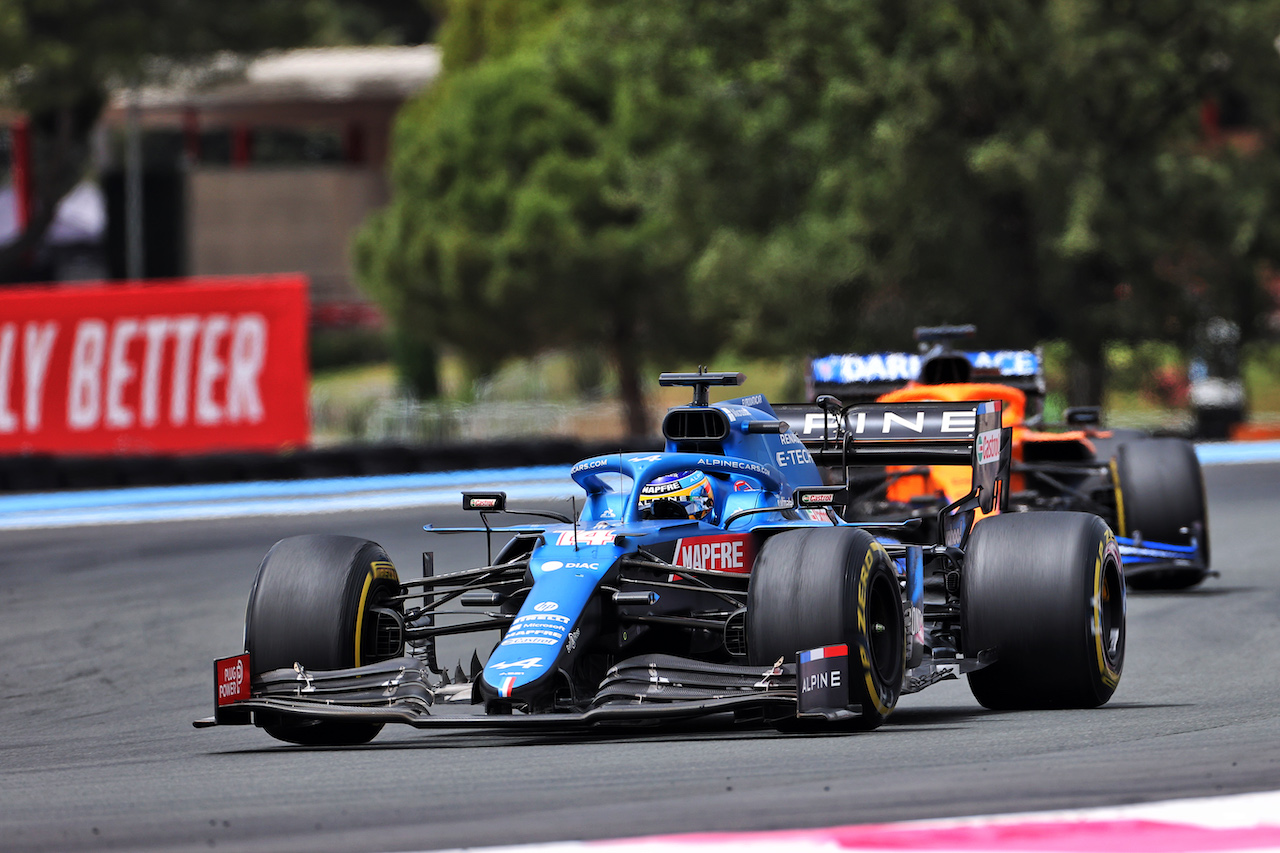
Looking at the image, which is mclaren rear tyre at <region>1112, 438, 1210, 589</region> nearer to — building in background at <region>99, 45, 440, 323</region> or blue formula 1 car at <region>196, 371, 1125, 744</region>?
blue formula 1 car at <region>196, 371, 1125, 744</region>

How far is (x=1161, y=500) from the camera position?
14766mm

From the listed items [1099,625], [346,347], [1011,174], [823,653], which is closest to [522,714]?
[823,653]

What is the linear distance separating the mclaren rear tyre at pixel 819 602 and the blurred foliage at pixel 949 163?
23.0 m

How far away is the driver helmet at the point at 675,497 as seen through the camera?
30.4ft

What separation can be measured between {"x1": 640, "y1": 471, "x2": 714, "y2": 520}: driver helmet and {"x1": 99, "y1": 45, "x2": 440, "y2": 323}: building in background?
4482 centimetres

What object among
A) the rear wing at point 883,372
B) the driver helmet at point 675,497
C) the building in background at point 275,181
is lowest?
the driver helmet at point 675,497

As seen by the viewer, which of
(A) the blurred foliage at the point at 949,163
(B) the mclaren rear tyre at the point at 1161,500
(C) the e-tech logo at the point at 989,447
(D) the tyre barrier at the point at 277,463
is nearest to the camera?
(C) the e-tech logo at the point at 989,447

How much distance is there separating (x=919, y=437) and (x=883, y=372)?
402 cm

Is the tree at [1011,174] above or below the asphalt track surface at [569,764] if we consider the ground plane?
above

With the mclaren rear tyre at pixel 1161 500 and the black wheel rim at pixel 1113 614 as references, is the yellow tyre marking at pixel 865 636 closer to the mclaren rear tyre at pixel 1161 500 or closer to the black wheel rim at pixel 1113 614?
the black wheel rim at pixel 1113 614

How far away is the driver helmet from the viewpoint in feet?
30.4

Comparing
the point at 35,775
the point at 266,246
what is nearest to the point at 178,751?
the point at 35,775

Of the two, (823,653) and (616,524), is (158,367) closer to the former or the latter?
(616,524)

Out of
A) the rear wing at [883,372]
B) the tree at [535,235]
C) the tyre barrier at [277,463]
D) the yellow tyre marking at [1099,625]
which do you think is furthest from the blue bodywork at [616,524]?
the tree at [535,235]
